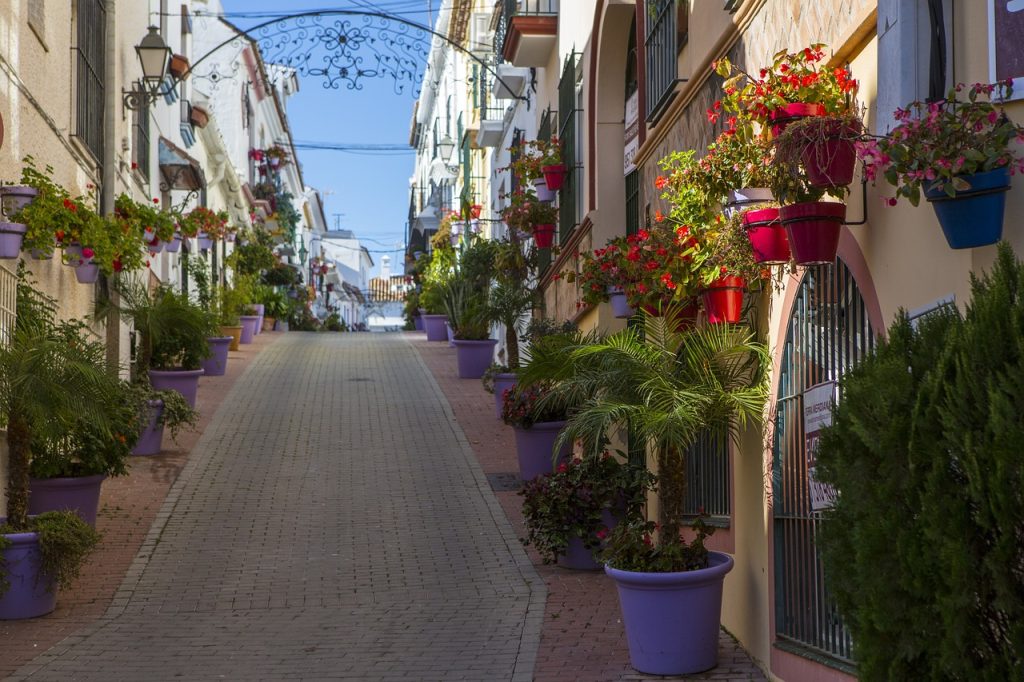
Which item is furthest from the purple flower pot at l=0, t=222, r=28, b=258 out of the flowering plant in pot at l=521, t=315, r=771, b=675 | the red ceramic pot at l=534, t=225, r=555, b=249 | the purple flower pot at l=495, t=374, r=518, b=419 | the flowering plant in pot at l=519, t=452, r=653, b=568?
the red ceramic pot at l=534, t=225, r=555, b=249

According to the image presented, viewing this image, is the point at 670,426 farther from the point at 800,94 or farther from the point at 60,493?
the point at 60,493

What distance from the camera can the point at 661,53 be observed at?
1027 centimetres

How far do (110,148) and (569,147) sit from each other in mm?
5371

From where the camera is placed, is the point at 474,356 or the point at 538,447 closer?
the point at 538,447

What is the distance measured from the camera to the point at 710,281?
7.09 meters

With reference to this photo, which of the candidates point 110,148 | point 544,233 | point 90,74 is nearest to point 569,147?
point 544,233

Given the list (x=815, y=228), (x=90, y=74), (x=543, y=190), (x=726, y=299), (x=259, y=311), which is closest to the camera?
(x=815, y=228)

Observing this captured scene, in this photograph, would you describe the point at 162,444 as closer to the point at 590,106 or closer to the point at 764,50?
the point at 590,106

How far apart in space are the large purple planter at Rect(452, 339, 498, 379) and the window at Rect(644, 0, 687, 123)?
1037 cm

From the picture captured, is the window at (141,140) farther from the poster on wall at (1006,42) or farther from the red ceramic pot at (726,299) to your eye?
the poster on wall at (1006,42)

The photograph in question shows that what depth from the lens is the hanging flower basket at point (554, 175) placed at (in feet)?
51.2

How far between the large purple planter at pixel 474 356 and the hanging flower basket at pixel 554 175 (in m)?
5.50

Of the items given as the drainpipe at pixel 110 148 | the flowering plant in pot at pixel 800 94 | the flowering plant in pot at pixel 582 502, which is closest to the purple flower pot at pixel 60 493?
the flowering plant in pot at pixel 582 502

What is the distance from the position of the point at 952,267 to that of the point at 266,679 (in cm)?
451
